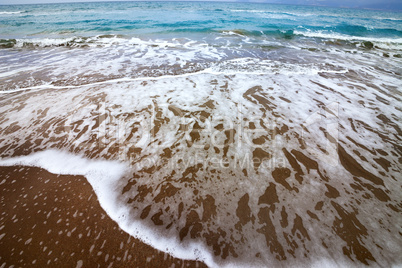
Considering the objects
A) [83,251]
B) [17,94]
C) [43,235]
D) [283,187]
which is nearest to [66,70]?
[17,94]

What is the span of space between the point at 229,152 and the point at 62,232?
8.18 ft

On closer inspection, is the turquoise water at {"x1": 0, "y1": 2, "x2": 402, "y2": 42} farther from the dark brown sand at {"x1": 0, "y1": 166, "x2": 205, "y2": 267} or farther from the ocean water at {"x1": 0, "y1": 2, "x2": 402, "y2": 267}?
the dark brown sand at {"x1": 0, "y1": 166, "x2": 205, "y2": 267}

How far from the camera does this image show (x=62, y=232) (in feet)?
6.40

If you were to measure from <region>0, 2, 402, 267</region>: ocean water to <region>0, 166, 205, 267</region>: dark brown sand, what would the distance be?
0.47ft

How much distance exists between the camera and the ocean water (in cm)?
194

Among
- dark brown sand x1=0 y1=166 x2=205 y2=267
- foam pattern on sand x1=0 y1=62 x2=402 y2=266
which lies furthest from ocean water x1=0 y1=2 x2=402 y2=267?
dark brown sand x1=0 y1=166 x2=205 y2=267

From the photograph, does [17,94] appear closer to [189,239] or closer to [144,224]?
[144,224]

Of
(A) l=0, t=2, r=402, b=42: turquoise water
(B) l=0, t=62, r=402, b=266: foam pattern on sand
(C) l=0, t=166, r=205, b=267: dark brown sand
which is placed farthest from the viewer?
(A) l=0, t=2, r=402, b=42: turquoise water

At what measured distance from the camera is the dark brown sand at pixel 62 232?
68.9 inches

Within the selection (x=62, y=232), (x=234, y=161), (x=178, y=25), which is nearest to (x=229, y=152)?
(x=234, y=161)

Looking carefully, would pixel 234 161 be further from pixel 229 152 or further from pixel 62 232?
pixel 62 232

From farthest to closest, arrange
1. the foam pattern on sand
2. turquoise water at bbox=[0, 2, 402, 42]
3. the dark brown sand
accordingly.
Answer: turquoise water at bbox=[0, 2, 402, 42] < the foam pattern on sand < the dark brown sand

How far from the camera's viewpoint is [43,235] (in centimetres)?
192

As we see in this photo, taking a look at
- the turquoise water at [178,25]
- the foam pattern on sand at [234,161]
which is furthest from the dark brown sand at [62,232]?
the turquoise water at [178,25]
